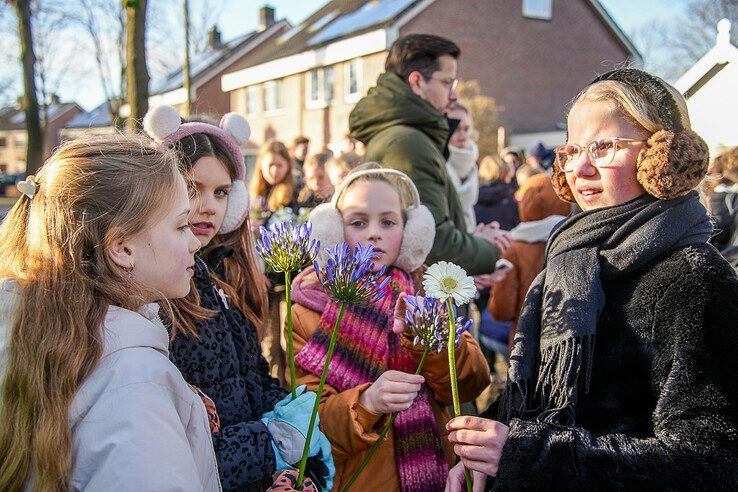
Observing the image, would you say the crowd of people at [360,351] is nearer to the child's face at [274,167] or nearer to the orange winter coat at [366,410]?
the orange winter coat at [366,410]

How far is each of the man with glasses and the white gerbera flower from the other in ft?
4.78

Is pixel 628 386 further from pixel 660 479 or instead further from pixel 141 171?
pixel 141 171

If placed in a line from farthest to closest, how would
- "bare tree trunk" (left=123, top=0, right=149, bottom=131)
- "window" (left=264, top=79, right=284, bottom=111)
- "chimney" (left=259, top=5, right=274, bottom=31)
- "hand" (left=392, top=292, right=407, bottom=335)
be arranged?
"chimney" (left=259, top=5, right=274, bottom=31)
"window" (left=264, top=79, right=284, bottom=111)
"bare tree trunk" (left=123, top=0, right=149, bottom=131)
"hand" (left=392, top=292, right=407, bottom=335)

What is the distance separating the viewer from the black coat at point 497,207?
295 inches

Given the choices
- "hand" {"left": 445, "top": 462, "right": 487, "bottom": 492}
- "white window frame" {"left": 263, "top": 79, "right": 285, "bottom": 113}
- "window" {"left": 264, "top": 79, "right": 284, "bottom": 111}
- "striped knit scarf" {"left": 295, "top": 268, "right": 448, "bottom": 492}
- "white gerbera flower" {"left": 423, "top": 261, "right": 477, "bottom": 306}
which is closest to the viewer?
"white gerbera flower" {"left": 423, "top": 261, "right": 477, "bottom": 306}

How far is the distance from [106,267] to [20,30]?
62.1 feet

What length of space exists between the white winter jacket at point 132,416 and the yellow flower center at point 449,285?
687mm

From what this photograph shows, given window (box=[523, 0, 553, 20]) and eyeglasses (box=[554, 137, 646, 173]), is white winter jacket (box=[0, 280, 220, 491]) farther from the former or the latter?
window (box=[523, 0, 553, 20])

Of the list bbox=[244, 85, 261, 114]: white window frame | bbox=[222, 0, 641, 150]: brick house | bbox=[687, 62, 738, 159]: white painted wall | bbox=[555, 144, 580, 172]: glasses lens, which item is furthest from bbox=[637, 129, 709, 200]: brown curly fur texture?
bbox=[244, 85, 261, 114]: white window frame

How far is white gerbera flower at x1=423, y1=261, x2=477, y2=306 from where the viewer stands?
1511mm

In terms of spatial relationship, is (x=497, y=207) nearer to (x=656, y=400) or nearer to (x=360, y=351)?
(x=360, y=351)

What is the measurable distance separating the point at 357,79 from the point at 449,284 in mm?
22544

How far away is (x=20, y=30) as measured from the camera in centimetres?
1695

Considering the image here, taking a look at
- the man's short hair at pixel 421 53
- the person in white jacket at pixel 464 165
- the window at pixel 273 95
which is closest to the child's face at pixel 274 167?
the person in white jacket at pixel 464 165
